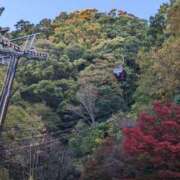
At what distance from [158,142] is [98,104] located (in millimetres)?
15622

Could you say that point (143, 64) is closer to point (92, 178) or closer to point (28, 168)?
point (28, 168)

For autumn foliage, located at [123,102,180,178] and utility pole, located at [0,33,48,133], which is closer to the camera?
autumn foliage, located at [123,102,180,178]

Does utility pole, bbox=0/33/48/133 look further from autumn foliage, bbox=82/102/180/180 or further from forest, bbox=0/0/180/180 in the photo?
autumn foliage, bbox=82/102/180/180

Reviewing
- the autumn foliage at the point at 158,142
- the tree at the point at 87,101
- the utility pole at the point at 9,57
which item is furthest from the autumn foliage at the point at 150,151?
the tree at the point at 87,101

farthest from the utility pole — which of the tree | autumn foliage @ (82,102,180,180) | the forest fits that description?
the tree

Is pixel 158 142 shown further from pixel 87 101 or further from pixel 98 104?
pixel 98 104

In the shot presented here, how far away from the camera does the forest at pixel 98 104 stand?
14.7m

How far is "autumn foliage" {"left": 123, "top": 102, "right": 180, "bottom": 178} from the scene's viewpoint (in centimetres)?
1370

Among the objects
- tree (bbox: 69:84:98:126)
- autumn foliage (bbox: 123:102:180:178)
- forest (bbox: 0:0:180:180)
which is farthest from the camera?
tree (bbox: 69:84:98:126)

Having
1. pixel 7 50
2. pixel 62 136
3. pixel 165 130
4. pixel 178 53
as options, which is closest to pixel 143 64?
pixel 178 53

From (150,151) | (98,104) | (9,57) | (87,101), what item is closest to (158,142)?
(150,151)

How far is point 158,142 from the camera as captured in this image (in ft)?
45.8

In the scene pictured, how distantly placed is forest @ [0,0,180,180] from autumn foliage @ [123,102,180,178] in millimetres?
28

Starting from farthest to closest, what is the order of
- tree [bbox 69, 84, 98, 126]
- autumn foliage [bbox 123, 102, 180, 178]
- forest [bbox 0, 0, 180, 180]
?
tree [bbox 69, 84, 98, 126] → forest [bbox 0, 0, 180, 180] → autumn foliage [bbox 123, 102, 180, 178]
